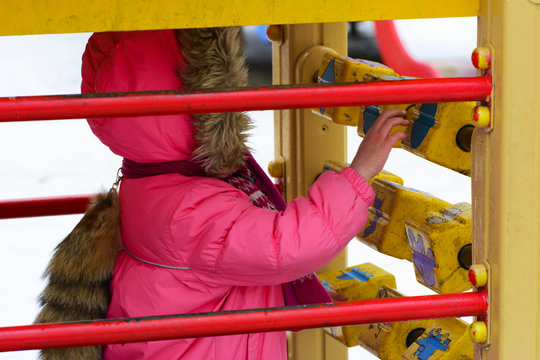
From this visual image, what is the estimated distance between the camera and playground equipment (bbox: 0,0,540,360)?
38.0 inches

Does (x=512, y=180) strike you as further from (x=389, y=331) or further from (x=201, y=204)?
(x=389, y=331)

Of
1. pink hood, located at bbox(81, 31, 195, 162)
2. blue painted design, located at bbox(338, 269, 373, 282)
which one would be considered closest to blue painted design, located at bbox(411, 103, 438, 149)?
pink hood, located at bbox(81, 31, 195, 162)

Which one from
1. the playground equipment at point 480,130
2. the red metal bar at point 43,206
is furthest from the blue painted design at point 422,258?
the red metal bar at point 43,206

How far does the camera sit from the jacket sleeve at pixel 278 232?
1236 millimetres

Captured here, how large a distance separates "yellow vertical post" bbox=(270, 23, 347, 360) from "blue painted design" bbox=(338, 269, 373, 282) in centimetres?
12

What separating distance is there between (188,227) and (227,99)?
0.36 metres

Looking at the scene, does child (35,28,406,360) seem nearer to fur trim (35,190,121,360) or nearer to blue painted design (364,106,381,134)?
fur trim (35,190,121,360)

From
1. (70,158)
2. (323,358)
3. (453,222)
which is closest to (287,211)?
(453,222)

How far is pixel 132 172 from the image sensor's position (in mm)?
1429

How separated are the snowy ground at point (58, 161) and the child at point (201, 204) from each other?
21 centimetres

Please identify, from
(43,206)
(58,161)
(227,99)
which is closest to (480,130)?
(227,99)

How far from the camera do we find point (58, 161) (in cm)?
534

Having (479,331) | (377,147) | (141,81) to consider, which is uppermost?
(141,81)

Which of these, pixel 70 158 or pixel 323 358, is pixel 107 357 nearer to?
pixel 323 358
